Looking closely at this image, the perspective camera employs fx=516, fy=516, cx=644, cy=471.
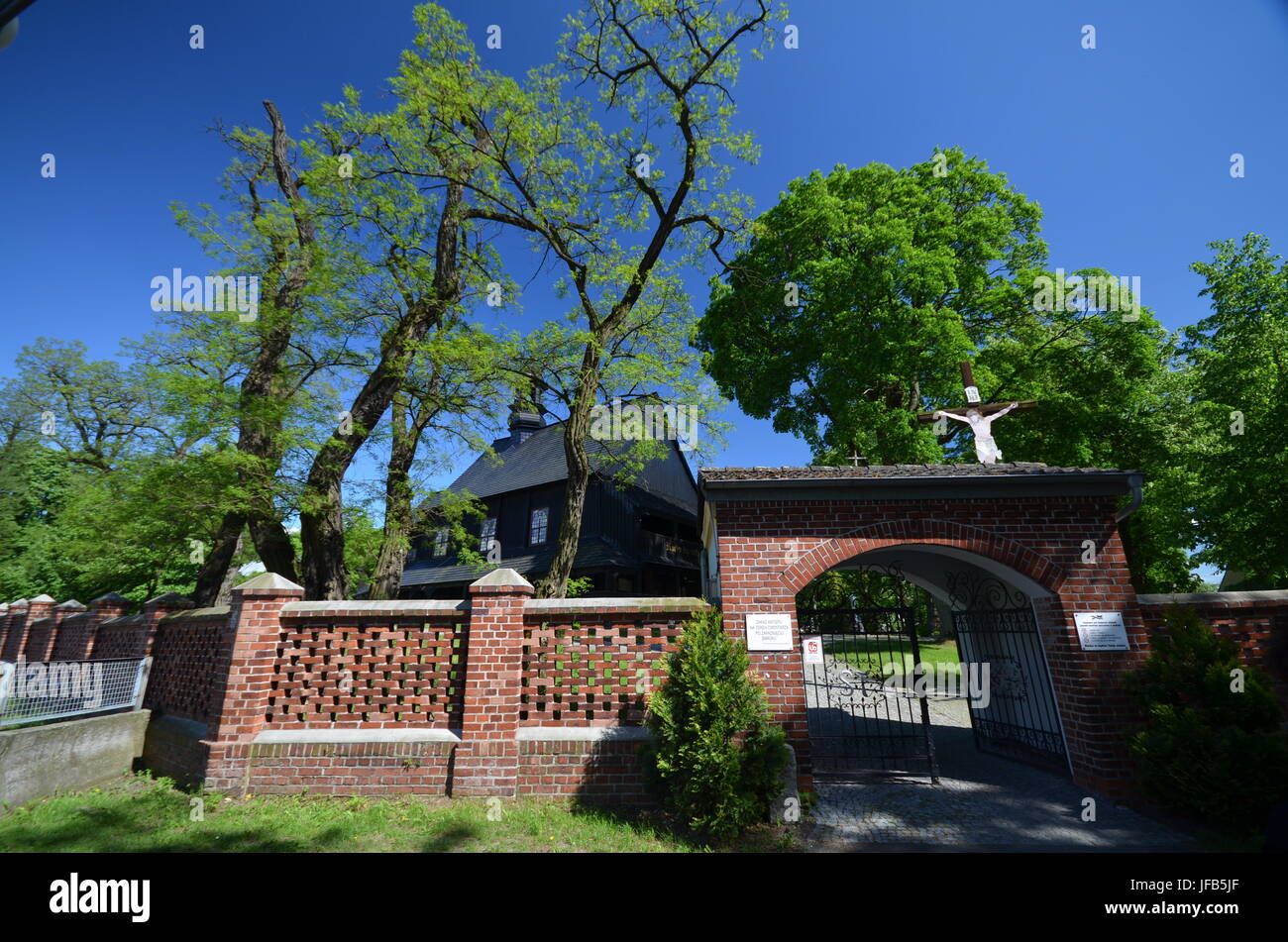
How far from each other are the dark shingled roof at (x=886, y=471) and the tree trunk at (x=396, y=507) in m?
6.80

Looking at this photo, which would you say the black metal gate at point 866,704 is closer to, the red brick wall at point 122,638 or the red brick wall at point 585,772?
the red brick wall at point 585,772

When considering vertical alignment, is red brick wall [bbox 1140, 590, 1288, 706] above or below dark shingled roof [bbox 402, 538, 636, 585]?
below

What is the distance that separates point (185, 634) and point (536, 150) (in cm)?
1073

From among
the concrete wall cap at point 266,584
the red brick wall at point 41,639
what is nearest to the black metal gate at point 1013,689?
the concrete wall cap at point 266,584

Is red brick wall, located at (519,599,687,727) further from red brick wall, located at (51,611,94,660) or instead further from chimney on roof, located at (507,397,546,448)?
chimney on roof, located at (507,397,546,448)

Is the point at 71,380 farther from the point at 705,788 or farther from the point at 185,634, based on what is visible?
the point at 705,788

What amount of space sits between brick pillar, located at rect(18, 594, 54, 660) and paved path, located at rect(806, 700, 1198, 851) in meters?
18.8

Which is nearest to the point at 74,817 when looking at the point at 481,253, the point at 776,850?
the point at 776,850

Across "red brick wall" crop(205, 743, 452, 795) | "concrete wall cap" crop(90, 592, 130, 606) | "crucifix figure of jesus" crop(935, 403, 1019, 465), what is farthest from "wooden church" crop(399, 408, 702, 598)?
"red brick wall" crop(205, 743, 452, 795)

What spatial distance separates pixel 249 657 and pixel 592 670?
159 inches

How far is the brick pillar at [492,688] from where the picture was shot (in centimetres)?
556

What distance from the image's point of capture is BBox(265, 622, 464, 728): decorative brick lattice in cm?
603

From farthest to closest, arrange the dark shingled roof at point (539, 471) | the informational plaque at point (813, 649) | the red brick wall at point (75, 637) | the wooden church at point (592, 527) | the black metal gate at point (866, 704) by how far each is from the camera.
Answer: the dark shingled roof at point (539, 471)
the wooden church at point (592, 527)
the red brick wall at point (75, 637)
the informational plaque at point (813, 649)
the black metal gate at point (866, 704)

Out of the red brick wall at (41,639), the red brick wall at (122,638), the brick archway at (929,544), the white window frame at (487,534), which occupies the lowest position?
the red brick wall at (41,639)
